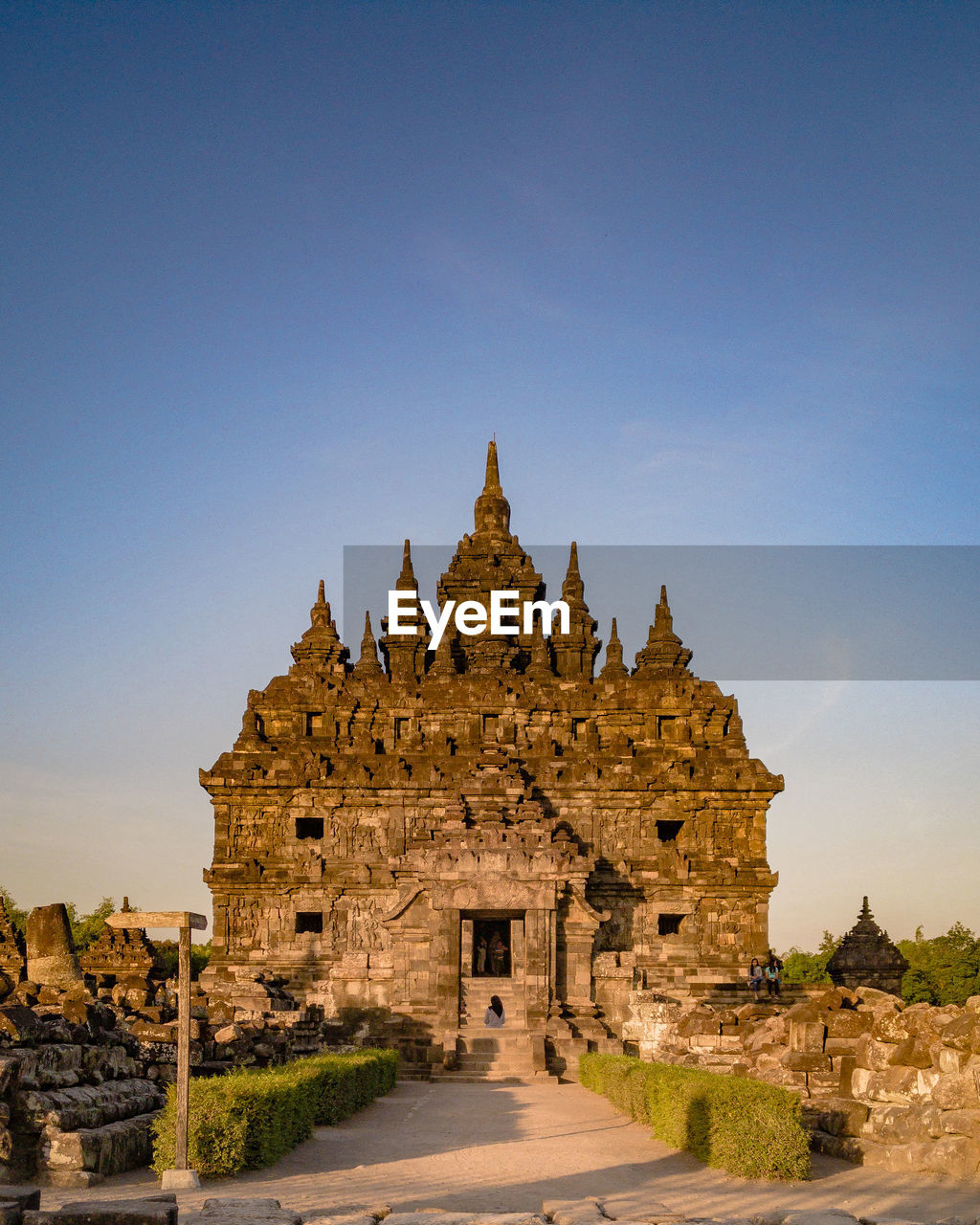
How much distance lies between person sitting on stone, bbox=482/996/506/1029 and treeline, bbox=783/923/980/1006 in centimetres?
2266

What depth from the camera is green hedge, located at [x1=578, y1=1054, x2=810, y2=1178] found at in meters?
13.0

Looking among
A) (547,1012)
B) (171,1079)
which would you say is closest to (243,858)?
(547,1012)

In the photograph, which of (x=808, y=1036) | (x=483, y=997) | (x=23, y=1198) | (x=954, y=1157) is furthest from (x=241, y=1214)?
(x=483, y=997)

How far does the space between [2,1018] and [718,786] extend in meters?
27.2

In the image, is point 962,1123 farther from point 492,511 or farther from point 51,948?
point 492,511

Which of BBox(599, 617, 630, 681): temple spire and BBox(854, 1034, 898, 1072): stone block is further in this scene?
BBox(599, 617, 630, 681): temple spire

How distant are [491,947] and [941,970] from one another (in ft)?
103

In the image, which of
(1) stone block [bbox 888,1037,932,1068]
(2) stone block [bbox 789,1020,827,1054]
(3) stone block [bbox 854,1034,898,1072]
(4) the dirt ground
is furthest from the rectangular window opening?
(1) stone block [bbox 888,1037,932,1068]

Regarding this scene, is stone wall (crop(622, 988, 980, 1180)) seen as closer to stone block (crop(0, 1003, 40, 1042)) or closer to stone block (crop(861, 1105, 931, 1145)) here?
stone block (crop(861, 1105, 931, 1145))

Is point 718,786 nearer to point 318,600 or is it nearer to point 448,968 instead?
point 448,968

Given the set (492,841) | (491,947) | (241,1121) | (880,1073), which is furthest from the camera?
(491,947)

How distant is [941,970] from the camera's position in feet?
189

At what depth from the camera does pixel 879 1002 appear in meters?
18.4

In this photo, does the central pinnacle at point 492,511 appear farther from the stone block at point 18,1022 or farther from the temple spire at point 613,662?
the stone block at point 18,1022
